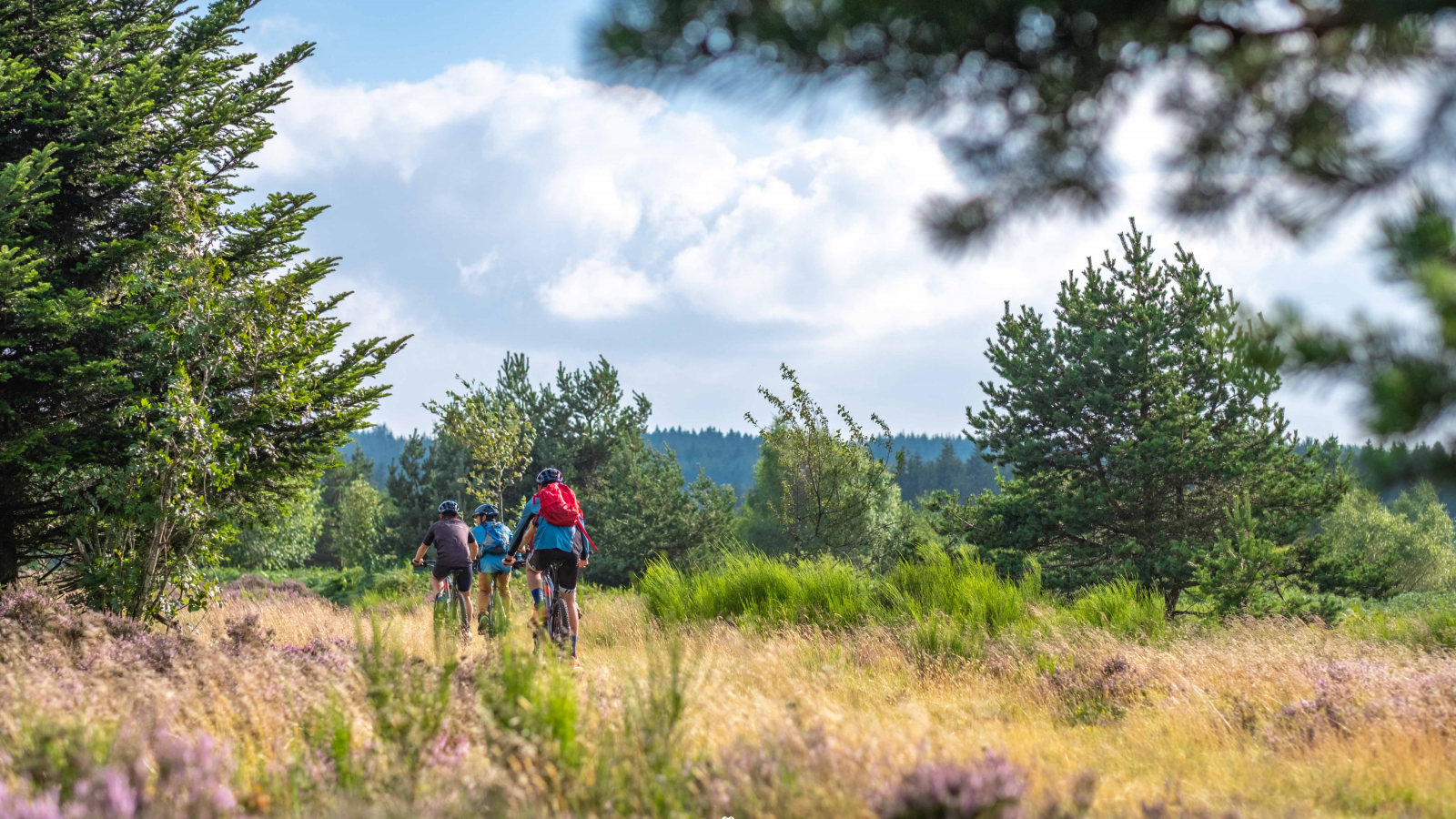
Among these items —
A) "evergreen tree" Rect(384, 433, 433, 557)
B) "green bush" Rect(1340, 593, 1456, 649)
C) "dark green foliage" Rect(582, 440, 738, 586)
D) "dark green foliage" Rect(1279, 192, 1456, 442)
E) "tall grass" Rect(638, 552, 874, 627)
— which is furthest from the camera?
"evergreen tree" Rect(384, 433, 433, 557)

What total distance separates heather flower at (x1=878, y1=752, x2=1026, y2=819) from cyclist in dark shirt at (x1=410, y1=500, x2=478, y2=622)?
8.10 m

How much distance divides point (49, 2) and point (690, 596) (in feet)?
34.9

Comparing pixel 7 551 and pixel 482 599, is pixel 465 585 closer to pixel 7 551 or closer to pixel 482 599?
pixel 482 599

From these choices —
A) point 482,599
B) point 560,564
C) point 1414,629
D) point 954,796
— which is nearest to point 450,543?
point 482,599

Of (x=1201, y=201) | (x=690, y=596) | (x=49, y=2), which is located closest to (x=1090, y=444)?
(x=690, y=596)

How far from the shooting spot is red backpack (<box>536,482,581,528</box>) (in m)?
8.49

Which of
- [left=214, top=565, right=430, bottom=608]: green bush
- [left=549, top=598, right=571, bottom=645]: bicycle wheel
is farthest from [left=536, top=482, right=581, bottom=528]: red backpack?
[left=214, top=565, right=430, bottom=608]: green bush

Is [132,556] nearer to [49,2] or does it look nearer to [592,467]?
[49,2]

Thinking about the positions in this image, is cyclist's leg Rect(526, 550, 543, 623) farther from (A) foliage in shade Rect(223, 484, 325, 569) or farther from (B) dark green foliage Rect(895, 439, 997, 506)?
(B) dark green foliage Rect(895, 439, 997, 506)

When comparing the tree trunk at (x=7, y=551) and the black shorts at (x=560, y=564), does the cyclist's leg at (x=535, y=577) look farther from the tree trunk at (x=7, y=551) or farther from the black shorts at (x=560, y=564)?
the tree trunk at (x=7, y=551)

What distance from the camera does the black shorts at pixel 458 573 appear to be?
10.3 meters

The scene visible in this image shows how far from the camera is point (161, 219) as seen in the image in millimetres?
9836

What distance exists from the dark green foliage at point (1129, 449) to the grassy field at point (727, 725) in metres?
9.29

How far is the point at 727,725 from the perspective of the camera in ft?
13.8
